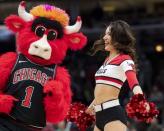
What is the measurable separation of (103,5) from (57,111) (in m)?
6.55

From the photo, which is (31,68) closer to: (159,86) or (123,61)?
(123,61)

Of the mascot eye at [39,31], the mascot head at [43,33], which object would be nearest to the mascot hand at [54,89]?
the mascot head at [43,33]

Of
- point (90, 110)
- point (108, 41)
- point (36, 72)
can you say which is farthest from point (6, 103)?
point (108, 41)

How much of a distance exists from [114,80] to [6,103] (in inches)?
41.9

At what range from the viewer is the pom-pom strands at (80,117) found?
5973 millimetres

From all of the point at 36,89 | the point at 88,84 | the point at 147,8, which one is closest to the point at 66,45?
the point at 36,89

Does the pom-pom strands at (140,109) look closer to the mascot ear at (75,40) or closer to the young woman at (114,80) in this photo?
the young woman at (114,80)

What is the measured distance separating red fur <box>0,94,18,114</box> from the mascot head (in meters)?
0.48

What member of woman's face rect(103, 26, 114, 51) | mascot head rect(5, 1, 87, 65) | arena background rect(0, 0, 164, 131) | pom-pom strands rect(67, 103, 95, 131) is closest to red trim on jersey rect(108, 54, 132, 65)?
woman's face rect(103, 26, 114, 51)

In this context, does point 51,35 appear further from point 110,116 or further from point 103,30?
point 103,30

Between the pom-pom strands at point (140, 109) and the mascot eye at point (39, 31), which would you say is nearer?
the pom-pom strands at point (140, 109)

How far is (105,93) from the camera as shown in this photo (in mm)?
5543

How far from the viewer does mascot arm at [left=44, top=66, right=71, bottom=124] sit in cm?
550

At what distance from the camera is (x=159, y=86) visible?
12.0 metres
